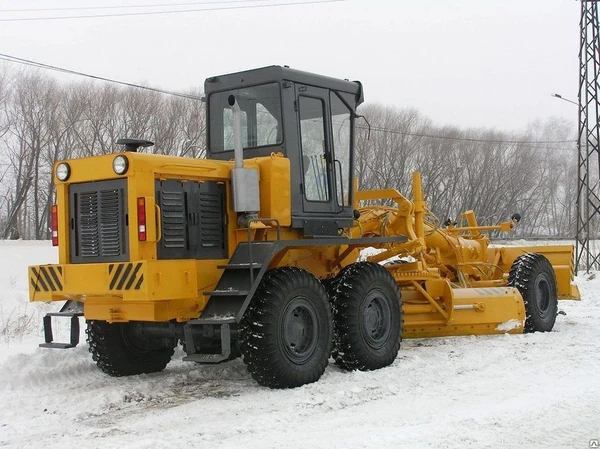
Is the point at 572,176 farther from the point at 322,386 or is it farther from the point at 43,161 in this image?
the point at 322,386

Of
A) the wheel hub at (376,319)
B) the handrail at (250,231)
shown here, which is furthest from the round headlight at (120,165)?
the wheel hub at (376,319)

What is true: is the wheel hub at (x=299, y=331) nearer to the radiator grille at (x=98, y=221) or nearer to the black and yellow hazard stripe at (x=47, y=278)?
the radiator grille at (x=98, y=221)

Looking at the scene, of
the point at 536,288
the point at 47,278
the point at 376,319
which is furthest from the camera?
the point at 536,288

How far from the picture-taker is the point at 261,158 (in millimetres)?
7852

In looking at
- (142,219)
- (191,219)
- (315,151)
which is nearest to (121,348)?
(191,219)

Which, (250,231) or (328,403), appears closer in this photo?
(328,403)

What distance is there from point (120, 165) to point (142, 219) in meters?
0.55

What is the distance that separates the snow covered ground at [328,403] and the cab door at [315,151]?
6.31ft

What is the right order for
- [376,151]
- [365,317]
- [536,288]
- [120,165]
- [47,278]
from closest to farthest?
[120,165], [47,278], [365,317], [536,288], [376,151]

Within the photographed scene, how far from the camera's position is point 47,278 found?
733 cm

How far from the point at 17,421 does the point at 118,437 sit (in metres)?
1.14

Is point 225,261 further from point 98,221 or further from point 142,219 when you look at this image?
point 98,221

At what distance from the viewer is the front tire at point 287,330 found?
23.0 feet

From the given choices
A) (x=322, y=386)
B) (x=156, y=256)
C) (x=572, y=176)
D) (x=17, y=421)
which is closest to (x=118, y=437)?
(x=17, y=421)
